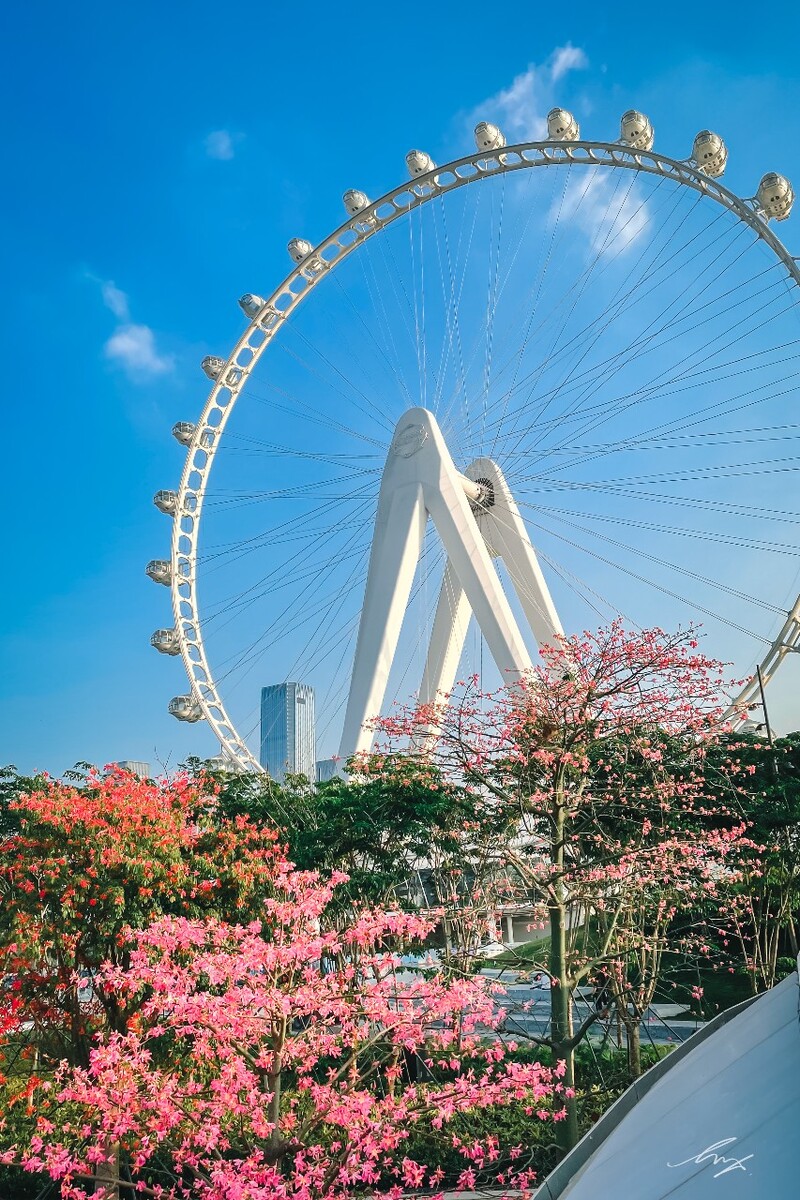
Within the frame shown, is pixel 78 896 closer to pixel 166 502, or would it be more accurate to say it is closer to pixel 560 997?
pixel 560 997

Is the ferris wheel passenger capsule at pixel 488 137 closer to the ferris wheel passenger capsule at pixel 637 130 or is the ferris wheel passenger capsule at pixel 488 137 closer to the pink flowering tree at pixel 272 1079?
the ferris wheel passenger capsule at pixel 637 130

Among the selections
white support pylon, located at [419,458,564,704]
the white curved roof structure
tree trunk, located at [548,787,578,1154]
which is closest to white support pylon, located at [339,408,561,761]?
white support pylon, located at [419,458,564,704]

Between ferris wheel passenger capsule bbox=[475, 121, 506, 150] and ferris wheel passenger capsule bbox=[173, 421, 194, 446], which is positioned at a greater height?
ferris wheel passenger capsule bbox=[475, 121, 506, 150]

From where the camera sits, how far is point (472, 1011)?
26.6 ft

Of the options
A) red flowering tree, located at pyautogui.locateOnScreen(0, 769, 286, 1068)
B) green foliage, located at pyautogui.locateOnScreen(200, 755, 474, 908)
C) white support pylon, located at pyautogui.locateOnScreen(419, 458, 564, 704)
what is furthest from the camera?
white support pylon, located at pyautogui.locateOnScreen(419, 458, 564, 704)

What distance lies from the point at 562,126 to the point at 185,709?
16325 millimetres

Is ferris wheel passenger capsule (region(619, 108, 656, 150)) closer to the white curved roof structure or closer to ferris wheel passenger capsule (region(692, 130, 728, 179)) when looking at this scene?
ferris wheel passenger capsule (region(692, 130, 728, 179))

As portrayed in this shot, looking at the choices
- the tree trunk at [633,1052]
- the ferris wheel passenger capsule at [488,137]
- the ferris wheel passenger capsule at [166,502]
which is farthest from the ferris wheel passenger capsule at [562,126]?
the tree trunk at [633,1052]

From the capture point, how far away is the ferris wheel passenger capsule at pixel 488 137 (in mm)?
21453

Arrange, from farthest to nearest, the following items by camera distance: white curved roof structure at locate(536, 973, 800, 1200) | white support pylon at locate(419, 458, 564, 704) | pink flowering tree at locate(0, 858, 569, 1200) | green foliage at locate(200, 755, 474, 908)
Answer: white support pylon at locate(419, 458, 564, 704) < green foliage at locate(200, 755, 474, 908) < pink flowering tree at locate(0, 858, 569, 1200) < white curved roof structure at locate(536, 973, 800, 1200)

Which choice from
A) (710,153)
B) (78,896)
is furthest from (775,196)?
(78,896)

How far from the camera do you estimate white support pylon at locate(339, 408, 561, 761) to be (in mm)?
19188

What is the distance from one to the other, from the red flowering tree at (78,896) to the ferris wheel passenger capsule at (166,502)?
13084 mm

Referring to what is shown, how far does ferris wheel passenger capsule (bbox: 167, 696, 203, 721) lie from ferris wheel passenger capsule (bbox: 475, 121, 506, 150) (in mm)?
15139
